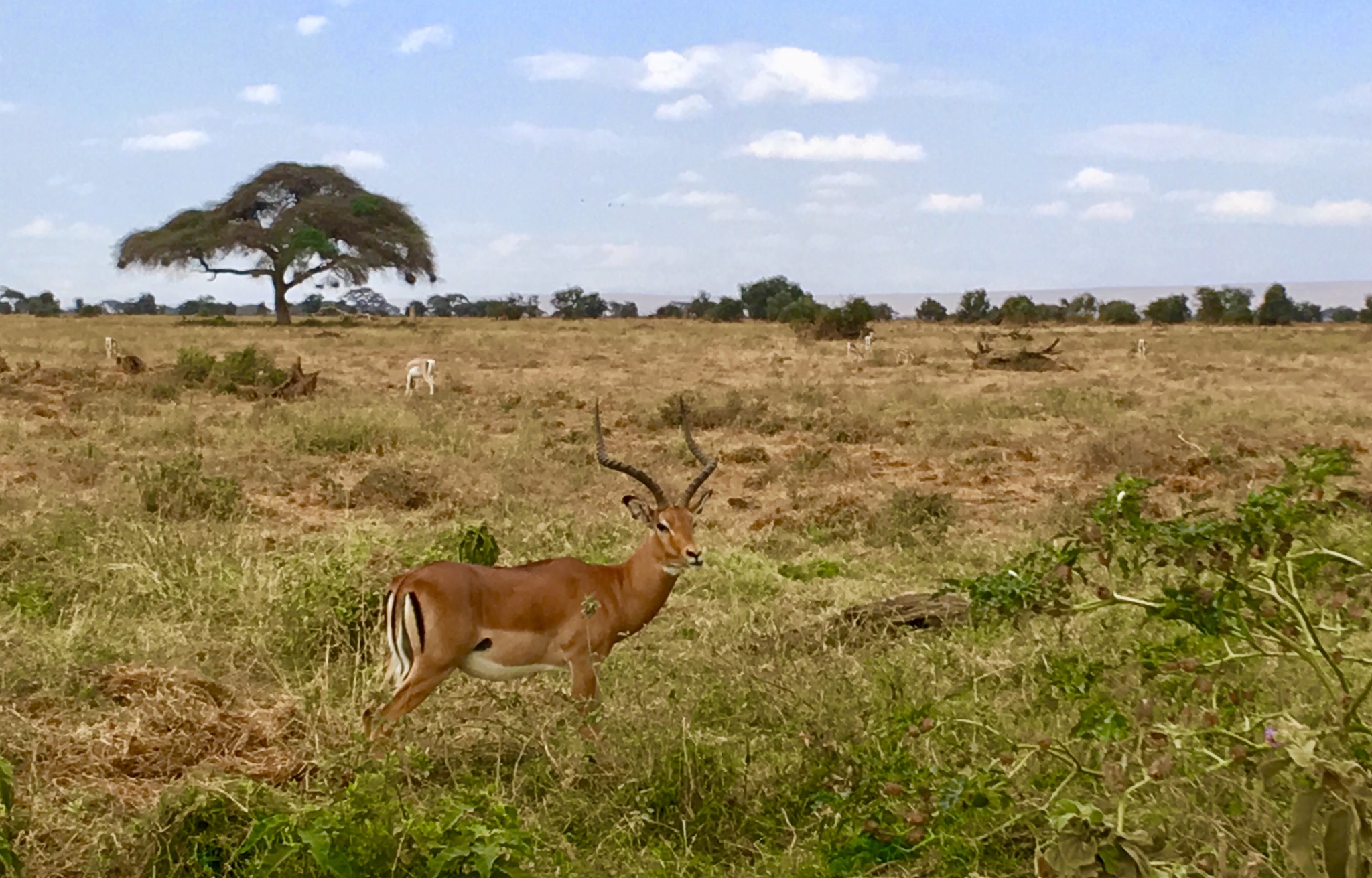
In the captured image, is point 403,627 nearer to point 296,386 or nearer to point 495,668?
point 495,668

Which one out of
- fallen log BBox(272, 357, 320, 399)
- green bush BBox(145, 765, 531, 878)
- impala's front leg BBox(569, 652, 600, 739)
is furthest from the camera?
fallen log BBox(272, 357, 320, 399)

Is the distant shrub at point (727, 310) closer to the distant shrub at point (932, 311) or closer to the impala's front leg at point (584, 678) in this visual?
the distant shrub at point (932, 311)

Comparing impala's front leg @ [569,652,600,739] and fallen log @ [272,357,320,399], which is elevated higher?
fallen log @ [272,357,320,399]

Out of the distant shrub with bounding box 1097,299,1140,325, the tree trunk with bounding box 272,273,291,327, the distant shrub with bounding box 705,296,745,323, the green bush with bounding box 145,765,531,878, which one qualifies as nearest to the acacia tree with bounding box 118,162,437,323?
the tree trunk with bounding box 272,273,291,327

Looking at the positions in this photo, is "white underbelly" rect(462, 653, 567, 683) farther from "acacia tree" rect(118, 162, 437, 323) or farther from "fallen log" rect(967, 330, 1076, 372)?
"acacia tree" rect(118, 162, 437, 323)

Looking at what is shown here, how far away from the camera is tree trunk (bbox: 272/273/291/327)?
42.2m

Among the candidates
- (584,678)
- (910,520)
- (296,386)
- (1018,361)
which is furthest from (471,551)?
(1018,361)

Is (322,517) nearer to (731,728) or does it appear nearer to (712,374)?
(731,728)

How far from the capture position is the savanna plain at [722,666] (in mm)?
3338

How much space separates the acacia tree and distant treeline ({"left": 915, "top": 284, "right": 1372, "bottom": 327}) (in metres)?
23.8

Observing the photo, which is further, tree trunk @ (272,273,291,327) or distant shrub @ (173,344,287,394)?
tree trunk @ (272,273,291,327)

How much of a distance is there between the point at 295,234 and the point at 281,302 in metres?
2.46

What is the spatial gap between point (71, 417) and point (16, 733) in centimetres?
1191

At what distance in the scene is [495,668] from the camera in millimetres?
4934
